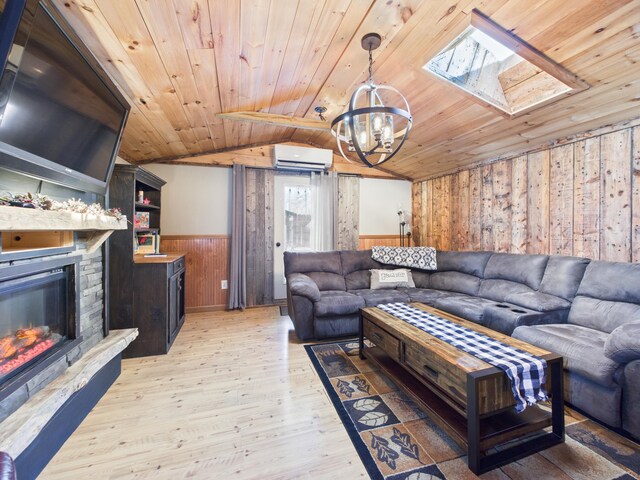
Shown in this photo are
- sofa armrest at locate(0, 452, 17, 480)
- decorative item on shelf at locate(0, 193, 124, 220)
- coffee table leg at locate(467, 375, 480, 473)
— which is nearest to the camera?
sofa armrest at locate(0, 452, 17, 480)

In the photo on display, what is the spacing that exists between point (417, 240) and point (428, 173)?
1180 millimetres

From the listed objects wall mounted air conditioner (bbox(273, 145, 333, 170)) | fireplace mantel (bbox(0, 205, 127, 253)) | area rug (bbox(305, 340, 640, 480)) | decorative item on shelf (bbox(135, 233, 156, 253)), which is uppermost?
wall mounted air conditioner (bbox(273, 145, 333, 170))

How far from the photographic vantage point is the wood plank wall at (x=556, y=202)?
2287mm

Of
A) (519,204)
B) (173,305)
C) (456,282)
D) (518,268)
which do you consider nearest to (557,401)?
(518,268)

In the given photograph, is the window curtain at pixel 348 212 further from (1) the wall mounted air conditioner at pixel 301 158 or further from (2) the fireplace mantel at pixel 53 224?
(2) the fireplace mantel at pixel 53 224

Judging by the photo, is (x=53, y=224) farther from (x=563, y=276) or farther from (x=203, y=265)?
(x=563, y=276)

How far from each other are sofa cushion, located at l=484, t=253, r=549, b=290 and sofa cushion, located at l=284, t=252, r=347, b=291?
179 centimetres

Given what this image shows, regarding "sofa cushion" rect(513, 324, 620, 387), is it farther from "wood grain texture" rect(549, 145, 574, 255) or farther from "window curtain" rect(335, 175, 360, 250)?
"window curtain" rect(335, 175, 360, 250)

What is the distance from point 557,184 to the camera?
2.77 metres

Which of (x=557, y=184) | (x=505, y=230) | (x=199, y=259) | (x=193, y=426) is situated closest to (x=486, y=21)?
(x=557, y=184)

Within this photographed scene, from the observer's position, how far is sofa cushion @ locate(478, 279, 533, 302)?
2761mm

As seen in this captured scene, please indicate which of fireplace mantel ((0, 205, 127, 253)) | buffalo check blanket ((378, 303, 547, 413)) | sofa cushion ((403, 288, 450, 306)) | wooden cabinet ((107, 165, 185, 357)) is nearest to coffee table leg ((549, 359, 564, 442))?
buffalo check blanket ((378, 303, 547, 413))

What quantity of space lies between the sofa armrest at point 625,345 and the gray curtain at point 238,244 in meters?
3.71

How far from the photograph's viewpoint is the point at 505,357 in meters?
1.42
